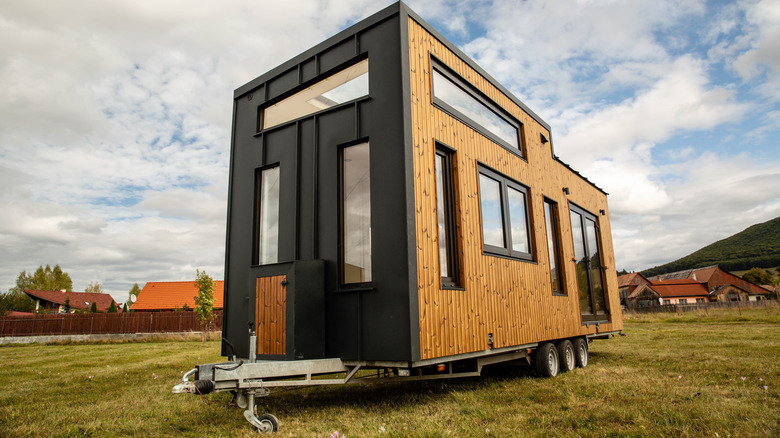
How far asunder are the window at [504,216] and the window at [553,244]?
3.04 ft

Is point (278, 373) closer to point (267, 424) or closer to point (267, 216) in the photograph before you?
point (267, 424)

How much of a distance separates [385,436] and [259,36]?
20.7 ft

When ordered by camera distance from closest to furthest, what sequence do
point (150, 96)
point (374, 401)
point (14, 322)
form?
1. point (374, 401)
2. point (150, 96)
3. point (14, 322)

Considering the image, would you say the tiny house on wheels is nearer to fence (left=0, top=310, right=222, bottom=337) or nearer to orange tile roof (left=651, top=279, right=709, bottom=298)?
fence (left=0, top=310, right=222, bottom=337)

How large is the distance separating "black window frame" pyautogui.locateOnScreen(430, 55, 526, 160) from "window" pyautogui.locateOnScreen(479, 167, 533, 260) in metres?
0.66

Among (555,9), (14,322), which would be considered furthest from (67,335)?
(555,9)

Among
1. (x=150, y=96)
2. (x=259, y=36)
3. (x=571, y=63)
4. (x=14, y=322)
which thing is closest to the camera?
(x=259, y=36)

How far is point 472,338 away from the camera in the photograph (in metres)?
5.52

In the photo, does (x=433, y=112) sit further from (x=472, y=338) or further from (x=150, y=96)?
(x=150, y=96)

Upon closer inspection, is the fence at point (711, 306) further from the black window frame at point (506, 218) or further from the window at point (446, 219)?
the window at point (446, 219)

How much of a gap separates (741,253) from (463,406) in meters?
119

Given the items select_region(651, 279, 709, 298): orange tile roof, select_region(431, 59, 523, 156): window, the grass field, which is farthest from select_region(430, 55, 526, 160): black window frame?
select_region(651, 279, 709, 298): orange tile roof

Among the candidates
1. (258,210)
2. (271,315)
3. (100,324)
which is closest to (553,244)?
(258,210)

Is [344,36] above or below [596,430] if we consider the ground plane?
above
